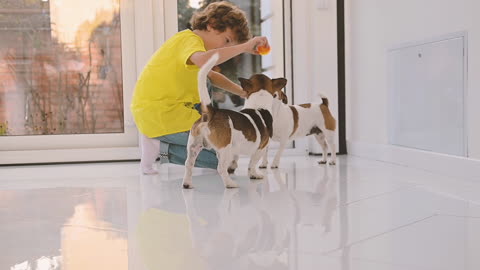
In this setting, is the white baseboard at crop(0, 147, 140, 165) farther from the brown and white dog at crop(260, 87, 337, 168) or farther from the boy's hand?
the boy's hand

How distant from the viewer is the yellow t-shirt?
2.29 metres

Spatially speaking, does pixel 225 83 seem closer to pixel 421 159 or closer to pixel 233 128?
pixel 233 128

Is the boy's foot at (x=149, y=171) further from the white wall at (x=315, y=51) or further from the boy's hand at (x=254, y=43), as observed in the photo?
the white wall at (x=315, y=51)

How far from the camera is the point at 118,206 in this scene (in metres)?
1.66

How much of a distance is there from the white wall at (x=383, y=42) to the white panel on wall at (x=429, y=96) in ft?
0.17

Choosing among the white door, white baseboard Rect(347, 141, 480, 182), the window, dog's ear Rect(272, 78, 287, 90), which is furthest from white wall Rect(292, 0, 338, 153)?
the window

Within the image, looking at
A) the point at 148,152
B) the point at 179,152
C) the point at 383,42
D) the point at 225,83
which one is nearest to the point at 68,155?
the point at 148,152

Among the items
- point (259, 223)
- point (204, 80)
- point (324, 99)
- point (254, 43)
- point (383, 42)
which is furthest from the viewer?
point (383, 42)

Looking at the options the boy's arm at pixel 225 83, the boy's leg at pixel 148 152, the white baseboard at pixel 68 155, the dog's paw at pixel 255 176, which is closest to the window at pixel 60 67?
the white baseboard at pixel 68 155

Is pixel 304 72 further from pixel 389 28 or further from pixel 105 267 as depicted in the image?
pixel 105 267

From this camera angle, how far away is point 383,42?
2.73 metres

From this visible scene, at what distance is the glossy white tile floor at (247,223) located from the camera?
1.05 meters

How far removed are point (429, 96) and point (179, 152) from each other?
1144 mm

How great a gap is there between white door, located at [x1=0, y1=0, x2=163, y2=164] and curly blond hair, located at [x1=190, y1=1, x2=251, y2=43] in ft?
2.64
